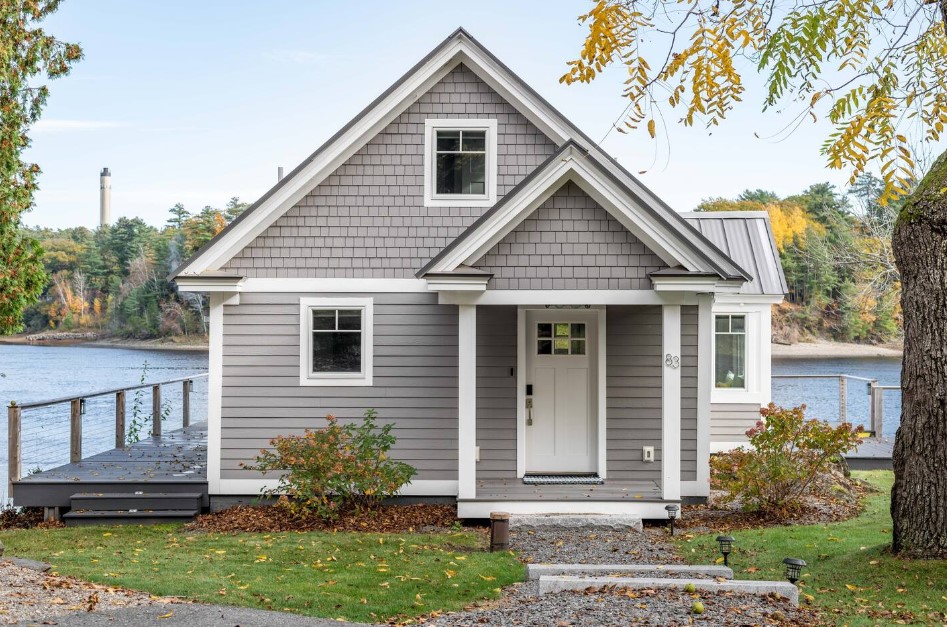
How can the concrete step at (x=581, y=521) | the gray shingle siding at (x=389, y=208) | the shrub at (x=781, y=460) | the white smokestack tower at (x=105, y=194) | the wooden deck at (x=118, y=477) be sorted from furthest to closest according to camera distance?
the white smokestack tower at (x=105, y=194) < the gray shingle siding at (x=389, y=208) < the wooden deck at (x=118, y=477) < the shrub at (x=781, y=460) < the concrete step at (x=581, y=521)

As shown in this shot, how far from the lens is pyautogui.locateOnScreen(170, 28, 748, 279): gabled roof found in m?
10.6

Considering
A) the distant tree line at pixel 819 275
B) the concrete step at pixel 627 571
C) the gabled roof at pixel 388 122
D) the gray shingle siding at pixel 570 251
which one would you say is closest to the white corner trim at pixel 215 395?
the gabled roof at pixel 388 122

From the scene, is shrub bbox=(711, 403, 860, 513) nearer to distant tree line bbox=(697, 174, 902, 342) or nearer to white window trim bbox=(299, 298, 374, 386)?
white window trim bbox=(299, 298, 374, 386)

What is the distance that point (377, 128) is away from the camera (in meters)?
10.9

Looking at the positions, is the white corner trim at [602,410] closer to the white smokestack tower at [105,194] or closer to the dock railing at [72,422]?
the dock railing at [72,422]

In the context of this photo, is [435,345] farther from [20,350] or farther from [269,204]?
[20,350]

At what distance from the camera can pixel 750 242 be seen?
1489 centimetres

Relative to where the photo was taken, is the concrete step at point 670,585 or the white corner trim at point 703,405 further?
the white corner trim at point 703,405

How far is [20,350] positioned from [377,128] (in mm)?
52083

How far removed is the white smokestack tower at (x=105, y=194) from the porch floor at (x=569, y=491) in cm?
6467

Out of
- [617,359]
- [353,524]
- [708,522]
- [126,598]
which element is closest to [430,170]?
[617,359]

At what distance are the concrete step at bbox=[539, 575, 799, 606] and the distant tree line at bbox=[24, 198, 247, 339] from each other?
1318 inches

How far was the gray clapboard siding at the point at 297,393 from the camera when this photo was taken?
10773 mm

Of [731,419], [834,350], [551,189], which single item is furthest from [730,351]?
[834,350]
